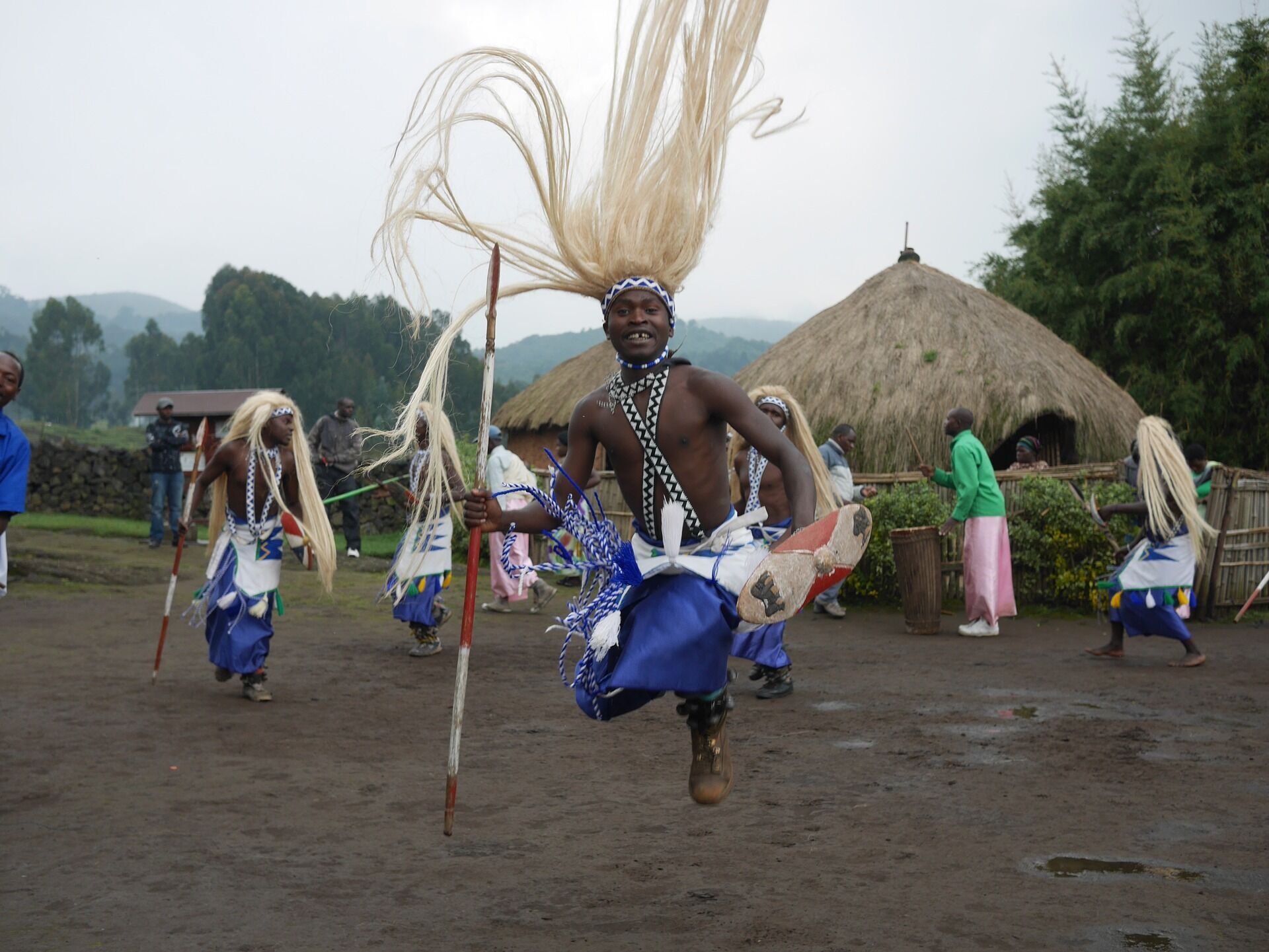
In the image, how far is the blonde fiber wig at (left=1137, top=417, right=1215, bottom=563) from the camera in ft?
28.2

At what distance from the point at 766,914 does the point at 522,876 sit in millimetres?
905

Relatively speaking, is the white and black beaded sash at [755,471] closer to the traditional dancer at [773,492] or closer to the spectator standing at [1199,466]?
the traditional dancer at [773,492]

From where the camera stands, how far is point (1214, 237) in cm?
1869

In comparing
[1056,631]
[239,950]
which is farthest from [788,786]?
[1056,631]

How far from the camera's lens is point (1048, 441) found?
57.9 feet

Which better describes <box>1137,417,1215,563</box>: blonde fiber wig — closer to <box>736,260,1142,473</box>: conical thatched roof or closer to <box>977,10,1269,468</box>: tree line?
<box>736,260,1142,473</box>: conical thatched roof

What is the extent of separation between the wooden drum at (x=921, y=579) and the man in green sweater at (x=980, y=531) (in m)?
0.24

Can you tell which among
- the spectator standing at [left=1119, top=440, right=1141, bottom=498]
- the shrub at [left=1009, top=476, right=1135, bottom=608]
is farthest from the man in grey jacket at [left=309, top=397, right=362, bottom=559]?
the spectator standing at [left=1119, top=440, right=1141, bottom=498]

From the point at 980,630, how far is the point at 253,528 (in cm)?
649

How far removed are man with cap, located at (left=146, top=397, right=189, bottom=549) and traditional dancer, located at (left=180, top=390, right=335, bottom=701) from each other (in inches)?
337

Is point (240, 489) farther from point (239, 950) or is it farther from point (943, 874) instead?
point (943, 874)

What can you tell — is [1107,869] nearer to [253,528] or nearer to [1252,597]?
[253,528]

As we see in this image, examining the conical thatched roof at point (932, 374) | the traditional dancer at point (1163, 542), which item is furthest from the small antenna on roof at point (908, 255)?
the traditional dancer at point (1163, 542)

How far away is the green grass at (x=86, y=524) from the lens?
1802 centimetres
